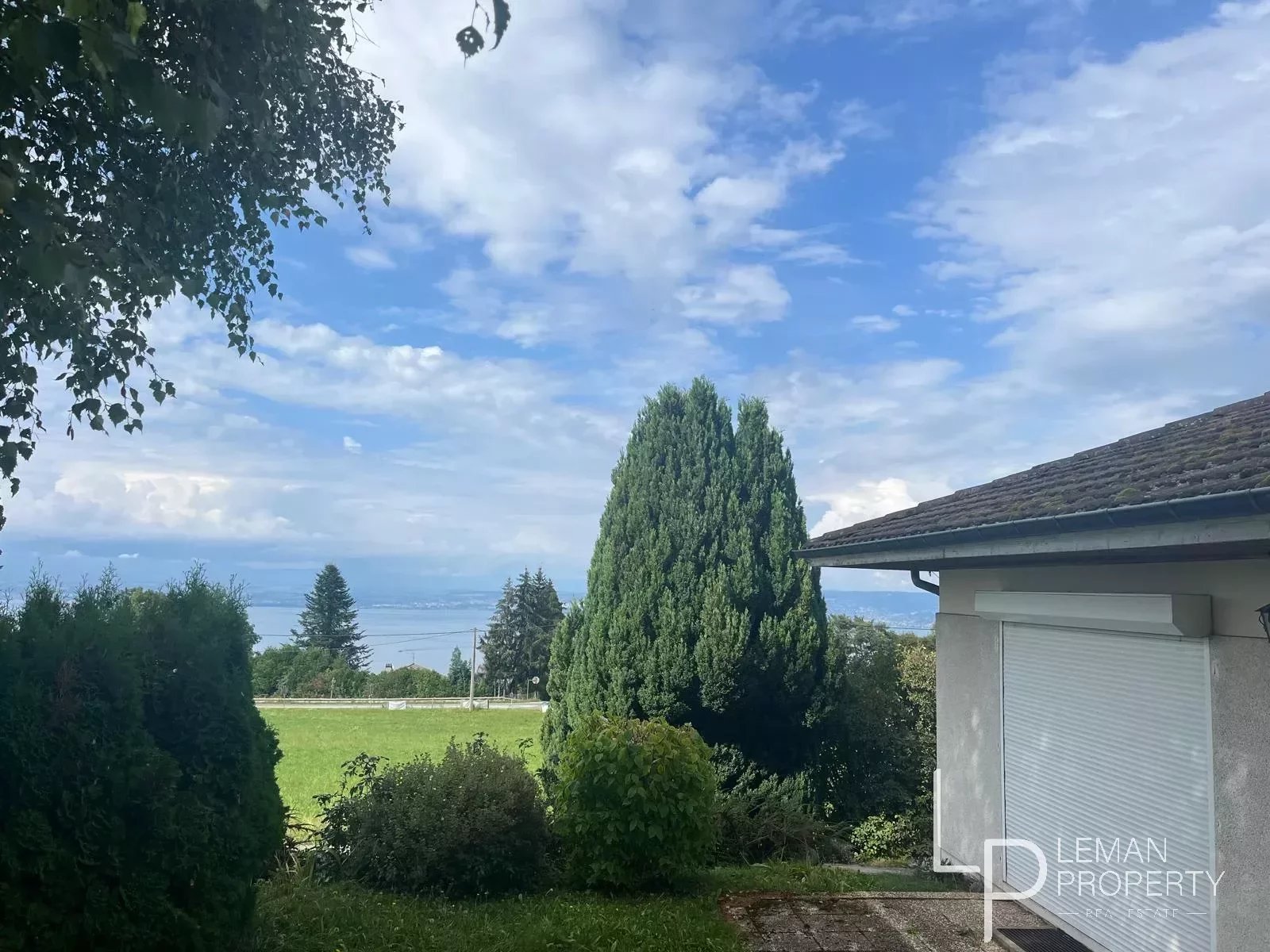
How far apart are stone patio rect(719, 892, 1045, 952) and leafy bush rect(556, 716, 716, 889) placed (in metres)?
0.62

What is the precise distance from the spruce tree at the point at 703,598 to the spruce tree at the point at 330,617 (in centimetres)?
5401

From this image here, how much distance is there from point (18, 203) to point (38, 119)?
2417mm

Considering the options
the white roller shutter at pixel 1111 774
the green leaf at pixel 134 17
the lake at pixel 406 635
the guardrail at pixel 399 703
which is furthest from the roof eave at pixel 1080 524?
the guardrail at pixel 399 703

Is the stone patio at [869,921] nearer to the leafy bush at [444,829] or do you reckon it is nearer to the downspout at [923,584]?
the leafy bush at [444,829]

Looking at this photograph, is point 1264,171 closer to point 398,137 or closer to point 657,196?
point 657,196

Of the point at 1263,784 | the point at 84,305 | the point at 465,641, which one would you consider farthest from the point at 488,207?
the point at 465,641

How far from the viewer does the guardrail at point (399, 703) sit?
1469 inches

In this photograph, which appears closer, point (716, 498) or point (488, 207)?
point (488, 207)

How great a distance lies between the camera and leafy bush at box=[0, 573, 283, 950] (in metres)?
4.18

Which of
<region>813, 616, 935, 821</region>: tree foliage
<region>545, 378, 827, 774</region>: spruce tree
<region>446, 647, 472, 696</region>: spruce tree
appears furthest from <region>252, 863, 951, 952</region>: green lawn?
<region>446, 647, 472, 696</region>: spruce tree

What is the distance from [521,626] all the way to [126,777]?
47.9 m

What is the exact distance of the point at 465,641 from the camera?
48312 mm

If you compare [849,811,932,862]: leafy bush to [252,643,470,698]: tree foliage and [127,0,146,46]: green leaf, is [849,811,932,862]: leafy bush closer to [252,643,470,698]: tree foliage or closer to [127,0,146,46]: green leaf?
[127,0,146,46]: green leaf

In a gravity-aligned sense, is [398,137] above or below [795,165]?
below
